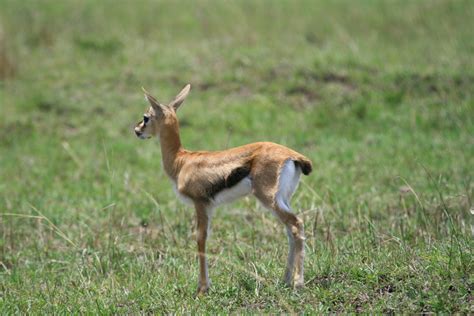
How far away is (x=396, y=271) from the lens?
493cm

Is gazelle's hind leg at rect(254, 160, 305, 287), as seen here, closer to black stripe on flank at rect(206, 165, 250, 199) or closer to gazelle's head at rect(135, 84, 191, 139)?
black stripe on flank at rect(206, 165, 250, 199)

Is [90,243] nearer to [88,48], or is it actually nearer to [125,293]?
[125,293]

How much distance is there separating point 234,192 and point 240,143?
4.67 meters

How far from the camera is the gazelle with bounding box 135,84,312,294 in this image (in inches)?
195

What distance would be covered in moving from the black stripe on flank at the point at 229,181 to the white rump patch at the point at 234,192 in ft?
0.07

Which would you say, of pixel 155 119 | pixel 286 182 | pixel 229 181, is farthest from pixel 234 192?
pixel 155 119

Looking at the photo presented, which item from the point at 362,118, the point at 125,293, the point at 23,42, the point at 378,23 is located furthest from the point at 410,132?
the point at 23,42

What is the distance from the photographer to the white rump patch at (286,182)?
4.96 m

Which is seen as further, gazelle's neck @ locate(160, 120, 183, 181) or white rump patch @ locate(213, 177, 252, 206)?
gazelle's neck @ locate(160, 120, 183, 181)

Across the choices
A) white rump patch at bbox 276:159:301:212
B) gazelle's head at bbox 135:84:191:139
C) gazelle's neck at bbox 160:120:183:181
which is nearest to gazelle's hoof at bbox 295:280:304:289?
white rump patch at bbox 276:159:301:212

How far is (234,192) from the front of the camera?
204 inches

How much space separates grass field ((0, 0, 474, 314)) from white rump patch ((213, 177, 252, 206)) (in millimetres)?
530

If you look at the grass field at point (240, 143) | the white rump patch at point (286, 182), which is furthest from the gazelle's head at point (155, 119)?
the white rump patch at point (286, 182)

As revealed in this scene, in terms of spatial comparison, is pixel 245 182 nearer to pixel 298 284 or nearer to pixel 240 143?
pixel 298 284
